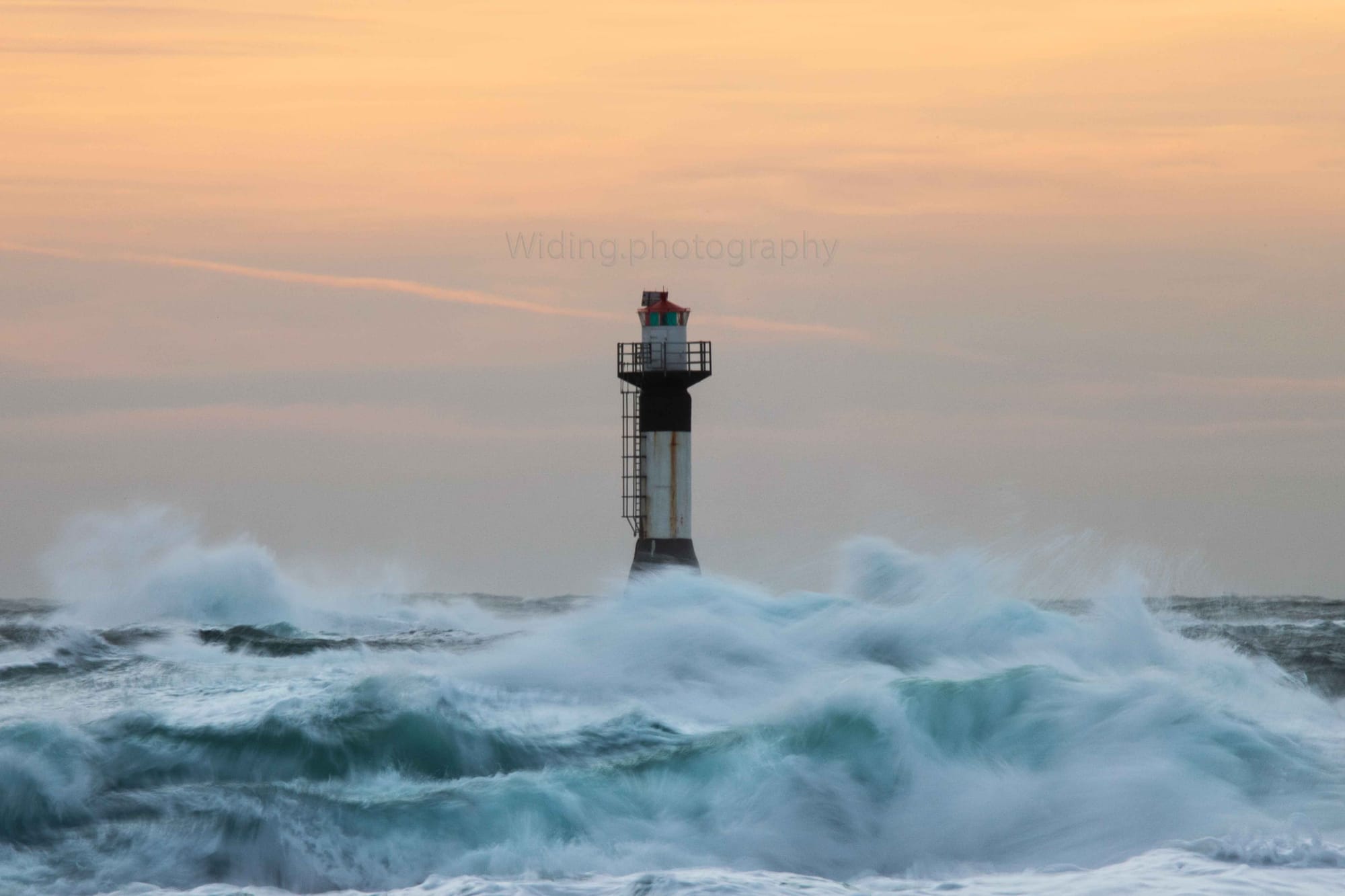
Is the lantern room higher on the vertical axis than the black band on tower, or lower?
higher

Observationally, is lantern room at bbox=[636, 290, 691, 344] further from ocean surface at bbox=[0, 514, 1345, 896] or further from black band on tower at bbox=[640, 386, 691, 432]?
ocean surface at bbox=[0, 514, 1345, 896]

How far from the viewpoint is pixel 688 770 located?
1223 cm

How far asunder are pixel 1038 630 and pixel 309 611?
17.1 meters

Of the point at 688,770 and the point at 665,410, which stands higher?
the point at 665,410

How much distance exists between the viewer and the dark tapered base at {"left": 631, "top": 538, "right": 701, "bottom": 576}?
22875 mm

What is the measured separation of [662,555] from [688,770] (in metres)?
10.8

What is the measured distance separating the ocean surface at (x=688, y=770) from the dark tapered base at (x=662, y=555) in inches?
192

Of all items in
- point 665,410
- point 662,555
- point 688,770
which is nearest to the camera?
point 688,770

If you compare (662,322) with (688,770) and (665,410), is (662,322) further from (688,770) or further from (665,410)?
(688,770)

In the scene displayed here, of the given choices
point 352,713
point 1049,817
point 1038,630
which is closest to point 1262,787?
point 1049,817

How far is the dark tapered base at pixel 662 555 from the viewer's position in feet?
75.0

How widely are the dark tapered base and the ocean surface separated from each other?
487 centimetres

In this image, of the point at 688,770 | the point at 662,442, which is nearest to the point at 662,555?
the point at 662,442

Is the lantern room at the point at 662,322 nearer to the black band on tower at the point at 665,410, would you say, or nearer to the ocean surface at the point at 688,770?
the black band on tower at the point at 665,410
